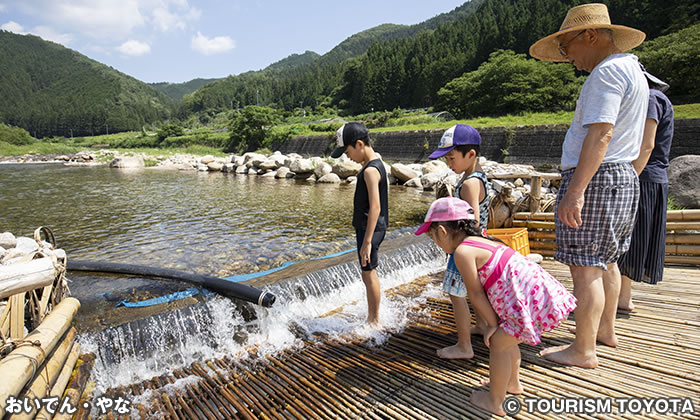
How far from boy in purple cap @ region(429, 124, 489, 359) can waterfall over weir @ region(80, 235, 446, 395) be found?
74 centimetres

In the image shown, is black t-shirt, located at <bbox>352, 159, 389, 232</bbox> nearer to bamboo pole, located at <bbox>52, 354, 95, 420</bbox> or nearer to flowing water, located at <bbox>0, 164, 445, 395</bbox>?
flowing water, located at <bbox>0, 164, 445, 395</bbox>

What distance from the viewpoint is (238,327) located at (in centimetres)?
356

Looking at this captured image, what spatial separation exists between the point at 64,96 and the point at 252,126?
5938 inches

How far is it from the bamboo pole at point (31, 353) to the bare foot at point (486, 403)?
2.29 m

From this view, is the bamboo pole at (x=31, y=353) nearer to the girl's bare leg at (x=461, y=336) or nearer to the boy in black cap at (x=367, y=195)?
the boy in black cap at (x=367, y=195)

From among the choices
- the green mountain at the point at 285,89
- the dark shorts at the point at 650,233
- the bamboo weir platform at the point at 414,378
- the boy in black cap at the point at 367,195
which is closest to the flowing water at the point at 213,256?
the bamboo weir platform at the point at 414,378

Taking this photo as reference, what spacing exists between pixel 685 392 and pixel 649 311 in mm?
1293

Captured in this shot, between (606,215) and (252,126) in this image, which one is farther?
(252,126)

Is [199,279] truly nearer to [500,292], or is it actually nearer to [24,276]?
[24,276]

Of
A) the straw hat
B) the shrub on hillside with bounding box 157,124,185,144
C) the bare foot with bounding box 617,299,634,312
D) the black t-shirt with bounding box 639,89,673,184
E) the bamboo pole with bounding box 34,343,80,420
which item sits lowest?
the bare foot with bounding box 617,299,634,312

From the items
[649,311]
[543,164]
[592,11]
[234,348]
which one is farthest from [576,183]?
[543,164]

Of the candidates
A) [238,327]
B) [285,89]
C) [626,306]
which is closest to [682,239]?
[626,306]

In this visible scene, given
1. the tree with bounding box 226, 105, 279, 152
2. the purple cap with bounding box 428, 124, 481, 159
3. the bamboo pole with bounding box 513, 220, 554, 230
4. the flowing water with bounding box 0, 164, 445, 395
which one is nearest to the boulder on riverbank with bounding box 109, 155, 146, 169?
the tree with bounding box 226, 105, 279, 152

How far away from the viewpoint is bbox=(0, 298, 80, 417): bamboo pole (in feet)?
5.53
